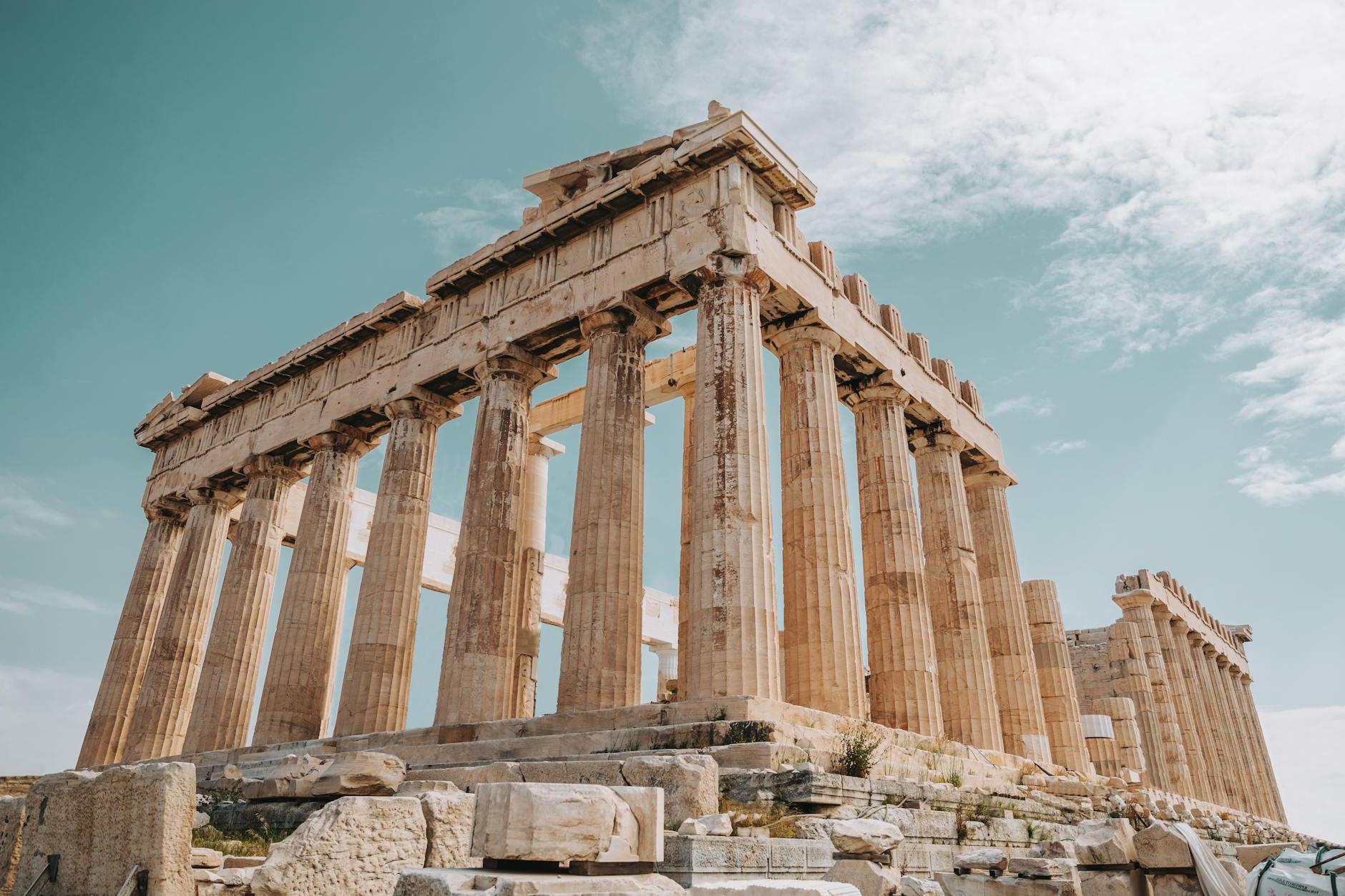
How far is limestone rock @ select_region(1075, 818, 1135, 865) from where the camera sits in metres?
8.49

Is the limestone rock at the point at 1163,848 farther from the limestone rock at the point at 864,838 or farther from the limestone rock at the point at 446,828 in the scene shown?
the limestone rock at the point at 446,828

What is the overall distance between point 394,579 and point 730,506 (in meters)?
9.27

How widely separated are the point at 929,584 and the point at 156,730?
2008 cm

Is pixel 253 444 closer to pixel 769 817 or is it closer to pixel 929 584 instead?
pixel 929 584

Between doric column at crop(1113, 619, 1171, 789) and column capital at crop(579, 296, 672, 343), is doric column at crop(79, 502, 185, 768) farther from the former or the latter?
doric column at crop(1113, 619, 1171, 789)

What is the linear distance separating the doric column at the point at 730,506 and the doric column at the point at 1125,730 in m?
17.6

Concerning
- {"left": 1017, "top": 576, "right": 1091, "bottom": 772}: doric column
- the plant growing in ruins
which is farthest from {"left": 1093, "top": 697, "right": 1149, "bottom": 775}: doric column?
the plant growing in ruins

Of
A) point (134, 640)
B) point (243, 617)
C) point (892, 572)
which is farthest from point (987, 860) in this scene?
point (134, 640)

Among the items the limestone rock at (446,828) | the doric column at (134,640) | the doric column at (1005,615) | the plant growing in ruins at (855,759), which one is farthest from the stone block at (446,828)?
the doric column at (134,640)

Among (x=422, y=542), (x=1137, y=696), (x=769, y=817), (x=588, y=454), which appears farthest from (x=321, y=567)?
(x=1137, y=696)

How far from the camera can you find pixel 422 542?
835 inches

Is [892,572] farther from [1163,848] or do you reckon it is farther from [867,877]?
[867,877]

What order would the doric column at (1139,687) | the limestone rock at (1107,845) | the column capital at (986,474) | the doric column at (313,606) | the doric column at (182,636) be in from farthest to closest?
1. the doric column at (1139,687)
2. the column capital at (986,474)
3. the doric column at (182,636)
4. the doric column at (313,606)
5. the limestone rock at (1107,845)

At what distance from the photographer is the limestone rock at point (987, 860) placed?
8.16 metres
